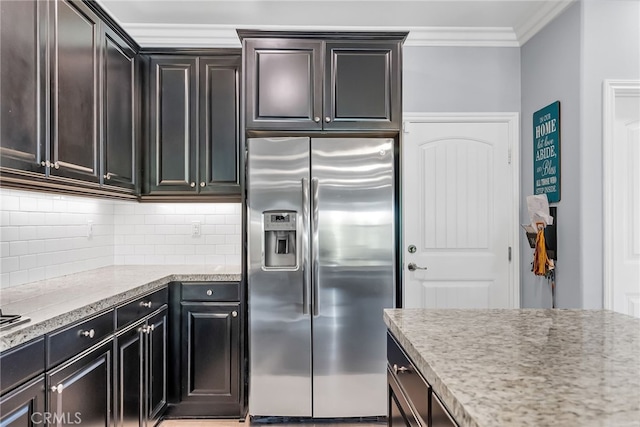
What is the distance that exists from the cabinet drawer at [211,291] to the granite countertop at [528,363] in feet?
4.58

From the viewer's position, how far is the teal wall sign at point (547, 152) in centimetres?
264

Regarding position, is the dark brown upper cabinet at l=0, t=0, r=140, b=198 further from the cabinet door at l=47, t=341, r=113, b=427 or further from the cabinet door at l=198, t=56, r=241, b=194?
the cabinet door at l=47, t=341, r=113, b=427

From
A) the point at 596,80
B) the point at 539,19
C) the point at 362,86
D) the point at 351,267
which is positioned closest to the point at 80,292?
the point at 351,267

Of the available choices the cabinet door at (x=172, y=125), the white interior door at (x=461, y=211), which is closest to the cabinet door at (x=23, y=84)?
the cabinet door at (x=172, y=125)

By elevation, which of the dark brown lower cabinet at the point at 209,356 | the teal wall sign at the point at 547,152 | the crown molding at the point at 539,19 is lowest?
the dark brown lower cabinet at the point at 209,356

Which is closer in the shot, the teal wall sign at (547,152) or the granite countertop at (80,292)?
the granite countertop at (80,292)

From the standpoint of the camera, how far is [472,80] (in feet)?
10.4

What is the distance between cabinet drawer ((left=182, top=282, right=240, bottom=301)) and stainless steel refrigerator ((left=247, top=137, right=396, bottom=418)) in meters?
0.13

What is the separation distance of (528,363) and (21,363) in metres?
1.48

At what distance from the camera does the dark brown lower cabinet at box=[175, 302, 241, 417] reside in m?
2.67

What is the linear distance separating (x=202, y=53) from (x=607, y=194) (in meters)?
2.69

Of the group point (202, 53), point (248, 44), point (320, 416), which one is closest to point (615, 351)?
point (320, 416)

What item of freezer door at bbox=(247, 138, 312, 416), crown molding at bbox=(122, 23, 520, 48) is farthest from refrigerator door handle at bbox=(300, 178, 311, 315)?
crown molding at bbox=(122, 23, 520, 48)

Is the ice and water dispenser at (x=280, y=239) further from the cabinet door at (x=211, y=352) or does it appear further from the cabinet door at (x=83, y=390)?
the cabinet door at (x=83, y=390)
